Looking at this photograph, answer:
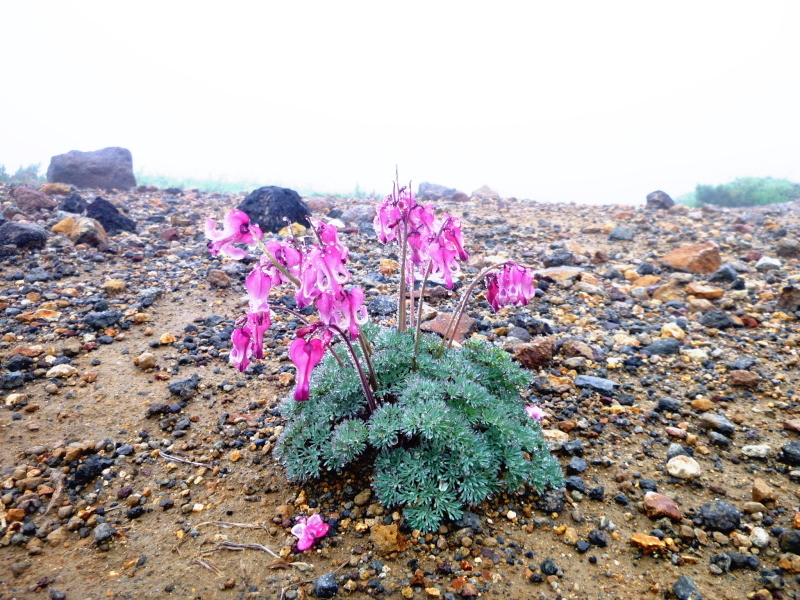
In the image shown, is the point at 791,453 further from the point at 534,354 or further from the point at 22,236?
the point at 22,236

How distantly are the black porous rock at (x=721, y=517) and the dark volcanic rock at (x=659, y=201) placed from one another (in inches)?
371

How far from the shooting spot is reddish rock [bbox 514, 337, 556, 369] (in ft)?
14.1

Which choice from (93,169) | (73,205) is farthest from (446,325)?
(93,169)

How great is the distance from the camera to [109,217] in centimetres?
744

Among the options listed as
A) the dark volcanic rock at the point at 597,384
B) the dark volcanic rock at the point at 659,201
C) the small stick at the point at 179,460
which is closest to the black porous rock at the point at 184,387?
the small stick at the point at 179,460

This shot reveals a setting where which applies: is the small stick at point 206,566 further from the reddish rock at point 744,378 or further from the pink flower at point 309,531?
the reddish rock at point 744,378

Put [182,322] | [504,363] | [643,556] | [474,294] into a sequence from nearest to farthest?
1. [643,556]
2. [504,363]
3. [182,322]
4. [474,294]

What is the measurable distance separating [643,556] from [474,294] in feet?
11.7

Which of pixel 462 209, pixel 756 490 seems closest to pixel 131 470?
pixel 756 490

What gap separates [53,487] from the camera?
2.95 meters

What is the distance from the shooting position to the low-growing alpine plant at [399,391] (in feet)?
7.61

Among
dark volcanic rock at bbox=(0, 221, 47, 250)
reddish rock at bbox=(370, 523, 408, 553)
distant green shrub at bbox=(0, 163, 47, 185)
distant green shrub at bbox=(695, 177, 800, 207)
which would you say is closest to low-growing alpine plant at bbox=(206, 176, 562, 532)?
reddish rock at bbox=(370, 523, 408, 553)

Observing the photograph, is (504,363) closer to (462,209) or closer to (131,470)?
(131,470)

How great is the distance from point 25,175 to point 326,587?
14.7m
